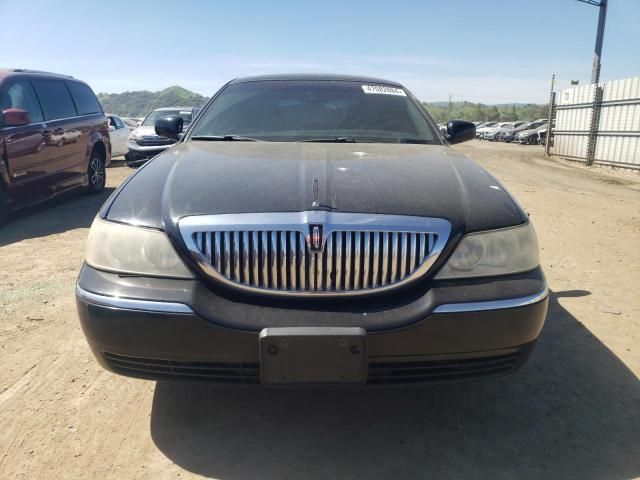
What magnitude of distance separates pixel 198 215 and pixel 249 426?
3.26 ft

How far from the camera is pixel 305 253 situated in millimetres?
1852

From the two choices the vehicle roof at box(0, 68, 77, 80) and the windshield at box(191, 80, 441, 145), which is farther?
the vehicle roof at box(0, 68, 77, 80)

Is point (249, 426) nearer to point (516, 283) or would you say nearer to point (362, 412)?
point (362, 412)

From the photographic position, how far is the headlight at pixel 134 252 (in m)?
1.91

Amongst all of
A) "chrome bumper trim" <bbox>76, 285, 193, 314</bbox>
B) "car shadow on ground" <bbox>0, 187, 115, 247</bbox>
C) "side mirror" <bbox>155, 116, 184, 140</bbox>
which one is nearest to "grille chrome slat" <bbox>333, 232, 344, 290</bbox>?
"chrome bumper trim" <bbox>76, 285, 193, 314</bbox>

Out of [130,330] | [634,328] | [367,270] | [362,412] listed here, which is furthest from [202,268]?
[634,328]

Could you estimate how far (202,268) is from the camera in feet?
6.19

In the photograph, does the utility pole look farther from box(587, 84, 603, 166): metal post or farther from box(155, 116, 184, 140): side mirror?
box(155, 116, 184, 140): side mirror

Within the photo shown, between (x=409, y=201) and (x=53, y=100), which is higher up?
(x=53, y=100)

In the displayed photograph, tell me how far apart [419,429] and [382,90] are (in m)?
2.32

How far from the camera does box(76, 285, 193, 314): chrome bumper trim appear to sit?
181 cm

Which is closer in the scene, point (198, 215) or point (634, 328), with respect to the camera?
point (198, 215)

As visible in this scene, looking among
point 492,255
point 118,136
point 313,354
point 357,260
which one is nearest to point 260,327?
point 313,354

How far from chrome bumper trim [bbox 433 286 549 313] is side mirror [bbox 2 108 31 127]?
5.47m
